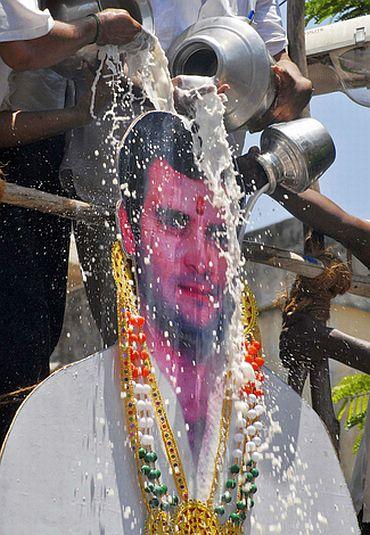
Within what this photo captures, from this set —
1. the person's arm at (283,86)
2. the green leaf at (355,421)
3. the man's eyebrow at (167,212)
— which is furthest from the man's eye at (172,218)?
the green leaf at (355,421)

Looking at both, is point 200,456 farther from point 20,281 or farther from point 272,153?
point 272,153

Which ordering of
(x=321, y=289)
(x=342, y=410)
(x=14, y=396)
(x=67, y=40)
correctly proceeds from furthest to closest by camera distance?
1. (x=342, y=410)
2. (x=321, y=289)
3. (x=67, y=40)
4. (x=14, y=396)

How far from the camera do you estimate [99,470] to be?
9.75 feet

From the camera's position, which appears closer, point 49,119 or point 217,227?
point 49,119

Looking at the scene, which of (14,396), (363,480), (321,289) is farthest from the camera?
(363,480)

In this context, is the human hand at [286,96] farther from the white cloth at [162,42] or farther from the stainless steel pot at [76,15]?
the stainless steel pot at [76,15]

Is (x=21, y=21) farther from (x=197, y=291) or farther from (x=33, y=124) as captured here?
(x=197, y=291)

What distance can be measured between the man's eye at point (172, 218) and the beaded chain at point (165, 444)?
18 cm

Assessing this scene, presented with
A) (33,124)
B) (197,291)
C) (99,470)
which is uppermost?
(33,124)

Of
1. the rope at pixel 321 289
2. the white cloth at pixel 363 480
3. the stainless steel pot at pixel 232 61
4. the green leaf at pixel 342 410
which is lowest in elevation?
the green leaf at pixel 342 410

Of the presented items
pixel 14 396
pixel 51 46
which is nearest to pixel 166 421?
pixel 14 396

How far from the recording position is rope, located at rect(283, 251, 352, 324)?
4.15 m

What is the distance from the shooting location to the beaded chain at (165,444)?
3043mm

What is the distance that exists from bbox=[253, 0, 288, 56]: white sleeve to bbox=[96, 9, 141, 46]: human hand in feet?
2.94
